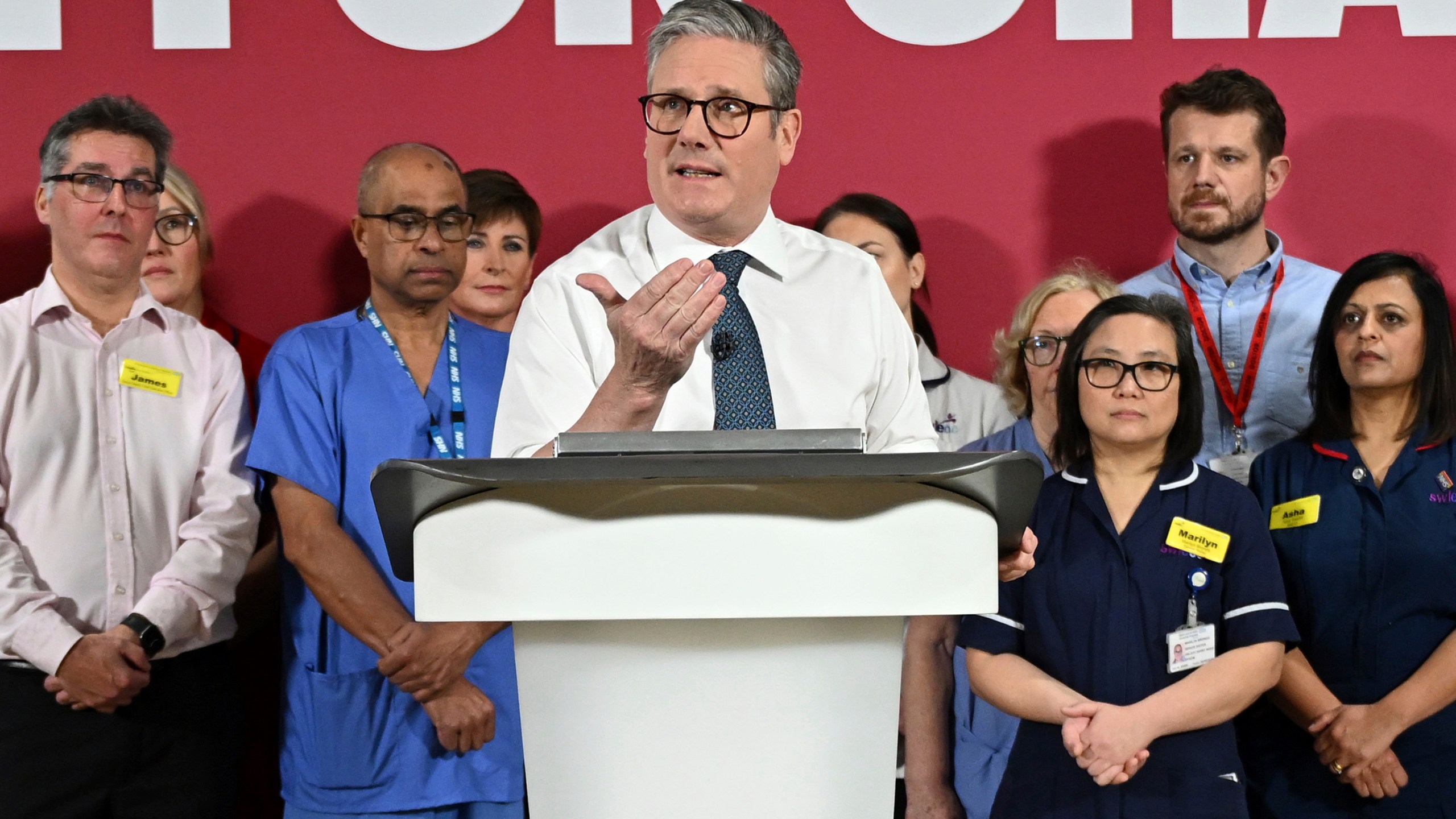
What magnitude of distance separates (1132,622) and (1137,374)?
1.59 ft

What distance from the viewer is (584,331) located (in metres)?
1.65

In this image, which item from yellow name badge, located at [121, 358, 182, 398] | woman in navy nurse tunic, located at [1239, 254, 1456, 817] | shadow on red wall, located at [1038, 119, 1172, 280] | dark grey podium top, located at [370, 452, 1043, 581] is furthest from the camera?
shadow on red wall, located at [1038, 119, 1172, 280]

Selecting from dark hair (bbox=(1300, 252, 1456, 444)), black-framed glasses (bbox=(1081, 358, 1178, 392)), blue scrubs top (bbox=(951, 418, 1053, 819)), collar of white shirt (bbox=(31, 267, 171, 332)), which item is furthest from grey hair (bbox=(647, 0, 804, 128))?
dark hair (bbox=(1300, 252, 1456, 444))

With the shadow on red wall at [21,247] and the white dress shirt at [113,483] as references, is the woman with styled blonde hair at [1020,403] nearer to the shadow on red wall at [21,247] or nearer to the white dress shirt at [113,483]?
the white dress shirt at [113,483]

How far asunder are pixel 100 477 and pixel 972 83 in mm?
2277

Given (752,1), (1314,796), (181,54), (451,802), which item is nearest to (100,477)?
(451,802)

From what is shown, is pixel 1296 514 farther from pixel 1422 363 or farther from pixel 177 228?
pixel 177 228

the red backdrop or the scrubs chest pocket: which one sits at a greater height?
the red backdrop

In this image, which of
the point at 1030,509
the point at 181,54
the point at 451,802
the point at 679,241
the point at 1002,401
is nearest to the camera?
the point at 1030,509

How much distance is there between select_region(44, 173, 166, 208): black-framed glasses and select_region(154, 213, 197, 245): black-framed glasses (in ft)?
1.24

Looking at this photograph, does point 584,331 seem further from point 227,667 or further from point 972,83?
point 972,83

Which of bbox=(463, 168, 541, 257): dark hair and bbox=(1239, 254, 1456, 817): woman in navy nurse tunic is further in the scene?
bbox=(463, 168, 541, 257): dark hair

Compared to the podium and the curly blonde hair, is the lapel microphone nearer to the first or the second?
the podium

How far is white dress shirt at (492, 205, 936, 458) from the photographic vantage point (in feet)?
5.26
